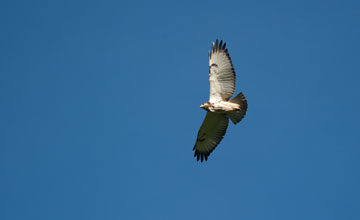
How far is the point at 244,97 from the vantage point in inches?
573

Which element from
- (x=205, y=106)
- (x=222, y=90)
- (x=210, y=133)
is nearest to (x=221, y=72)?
(x=222, y=90)

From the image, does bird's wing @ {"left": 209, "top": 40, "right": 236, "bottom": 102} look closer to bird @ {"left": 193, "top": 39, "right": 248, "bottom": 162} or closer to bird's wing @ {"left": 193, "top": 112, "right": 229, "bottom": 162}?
bird @ {"left": 193, "top": 39, "right": 248, "bottom": 162}

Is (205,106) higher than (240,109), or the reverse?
(205,106)

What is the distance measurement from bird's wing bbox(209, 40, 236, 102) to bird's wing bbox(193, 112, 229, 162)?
37.6 inches

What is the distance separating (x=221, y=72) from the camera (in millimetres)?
14461

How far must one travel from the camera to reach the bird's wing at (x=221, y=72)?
47.3 feet

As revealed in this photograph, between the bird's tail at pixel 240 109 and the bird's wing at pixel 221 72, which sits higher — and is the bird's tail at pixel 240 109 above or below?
below

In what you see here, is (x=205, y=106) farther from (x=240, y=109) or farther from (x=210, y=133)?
(x=210, y=133)

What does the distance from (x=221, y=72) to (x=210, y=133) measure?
2614 mm

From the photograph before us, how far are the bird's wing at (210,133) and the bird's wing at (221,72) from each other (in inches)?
37.6

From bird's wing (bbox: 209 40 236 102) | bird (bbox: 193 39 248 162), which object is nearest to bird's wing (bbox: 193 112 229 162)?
bird (bbox: 193 39 248 162)

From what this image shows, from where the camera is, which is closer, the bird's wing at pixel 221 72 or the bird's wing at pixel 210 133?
the bird's wing at pixel 221 72

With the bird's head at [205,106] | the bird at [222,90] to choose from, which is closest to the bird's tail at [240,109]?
the bird at [222,90]

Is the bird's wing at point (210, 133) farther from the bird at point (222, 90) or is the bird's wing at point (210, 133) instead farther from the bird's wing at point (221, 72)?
the bird's wing at point (221, 72)
